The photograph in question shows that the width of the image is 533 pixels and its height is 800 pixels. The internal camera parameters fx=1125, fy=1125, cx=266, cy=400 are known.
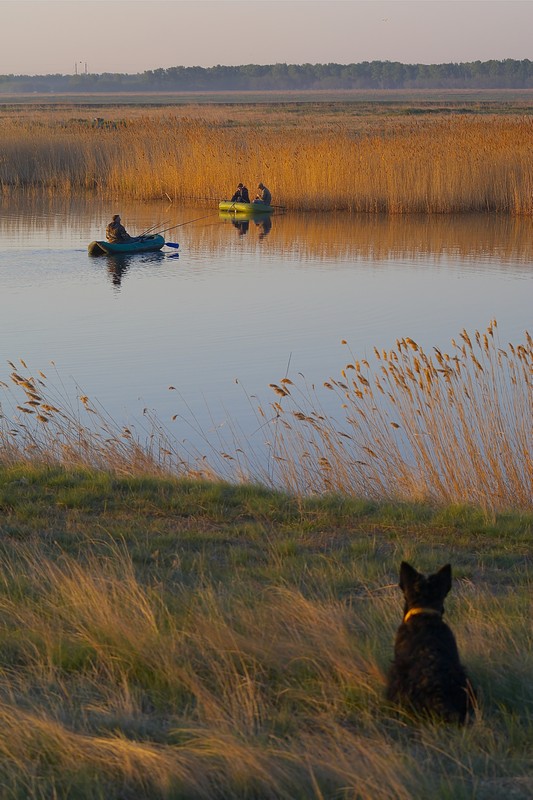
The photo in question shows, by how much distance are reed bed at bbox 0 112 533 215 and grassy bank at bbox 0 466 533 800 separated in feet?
67.4

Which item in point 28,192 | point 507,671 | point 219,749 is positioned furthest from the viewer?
point 28,192

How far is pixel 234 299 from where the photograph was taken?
1762 centimetres

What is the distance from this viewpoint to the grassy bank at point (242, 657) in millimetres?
3281

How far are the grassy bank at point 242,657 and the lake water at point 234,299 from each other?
438 cm

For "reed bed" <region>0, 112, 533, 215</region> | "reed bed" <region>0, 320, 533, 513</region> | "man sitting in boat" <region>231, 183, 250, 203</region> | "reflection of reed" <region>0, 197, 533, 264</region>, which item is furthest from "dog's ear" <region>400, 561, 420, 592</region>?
"man sitting in boat" <region>231, 183, 250, 203</region>

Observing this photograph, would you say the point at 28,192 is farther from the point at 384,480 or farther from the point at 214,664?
the point at 214,664

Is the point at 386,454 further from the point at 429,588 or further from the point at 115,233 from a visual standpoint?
the point at 115,233

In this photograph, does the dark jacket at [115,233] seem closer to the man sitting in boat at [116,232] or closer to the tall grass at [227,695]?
the man sitting in boat at [116,232]

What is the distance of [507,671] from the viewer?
3.97 meters

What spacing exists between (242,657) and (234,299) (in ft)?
45.0

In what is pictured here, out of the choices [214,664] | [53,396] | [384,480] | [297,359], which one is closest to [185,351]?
[297,359]

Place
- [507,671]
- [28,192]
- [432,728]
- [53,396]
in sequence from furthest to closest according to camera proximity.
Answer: [28,192] < [53,396] < [507,671] < [432,728]

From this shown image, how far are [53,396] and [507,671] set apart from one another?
26.8ft

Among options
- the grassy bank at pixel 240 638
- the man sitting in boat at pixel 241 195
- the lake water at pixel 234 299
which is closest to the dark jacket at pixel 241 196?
the man sitting in boat at pixel 241 195
